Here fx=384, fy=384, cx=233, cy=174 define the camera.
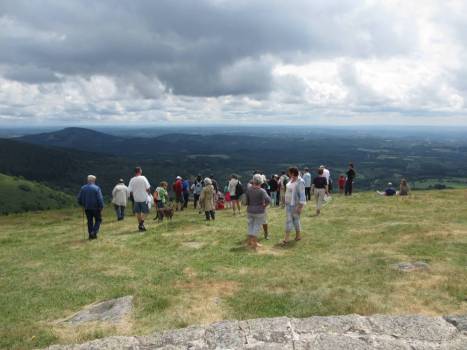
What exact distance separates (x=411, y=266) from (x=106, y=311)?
876 cm

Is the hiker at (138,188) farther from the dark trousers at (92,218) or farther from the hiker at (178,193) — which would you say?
the hiker at (178,193)

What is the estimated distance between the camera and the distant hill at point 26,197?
394ft

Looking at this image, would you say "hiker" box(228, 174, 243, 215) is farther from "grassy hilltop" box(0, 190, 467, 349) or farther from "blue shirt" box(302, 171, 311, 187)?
"blue shirt" box(302, 171, 311, 187)

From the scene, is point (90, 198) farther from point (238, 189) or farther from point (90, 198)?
point (238, 189)

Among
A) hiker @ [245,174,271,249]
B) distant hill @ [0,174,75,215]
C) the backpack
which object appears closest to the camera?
hiker @ [245,174,271,249]

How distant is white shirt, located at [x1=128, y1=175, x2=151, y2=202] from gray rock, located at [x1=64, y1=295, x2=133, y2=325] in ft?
31.6

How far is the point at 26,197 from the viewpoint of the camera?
128625 mm

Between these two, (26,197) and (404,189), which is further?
(26,197)

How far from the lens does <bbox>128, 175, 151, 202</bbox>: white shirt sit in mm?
18719

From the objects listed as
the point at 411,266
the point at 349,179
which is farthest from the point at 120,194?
the point at 349,179

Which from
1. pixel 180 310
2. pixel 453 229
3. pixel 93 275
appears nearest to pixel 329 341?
pixel 180 310

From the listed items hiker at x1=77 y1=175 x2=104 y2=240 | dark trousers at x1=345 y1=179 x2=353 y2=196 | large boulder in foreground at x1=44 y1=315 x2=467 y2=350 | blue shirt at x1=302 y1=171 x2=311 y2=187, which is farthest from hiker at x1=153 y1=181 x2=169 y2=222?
large boulder in foreground at x1=44 y1=315 x2=467 y2=350

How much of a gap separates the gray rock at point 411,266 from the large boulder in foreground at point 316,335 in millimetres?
4332

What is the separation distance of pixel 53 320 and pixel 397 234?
1325cm
